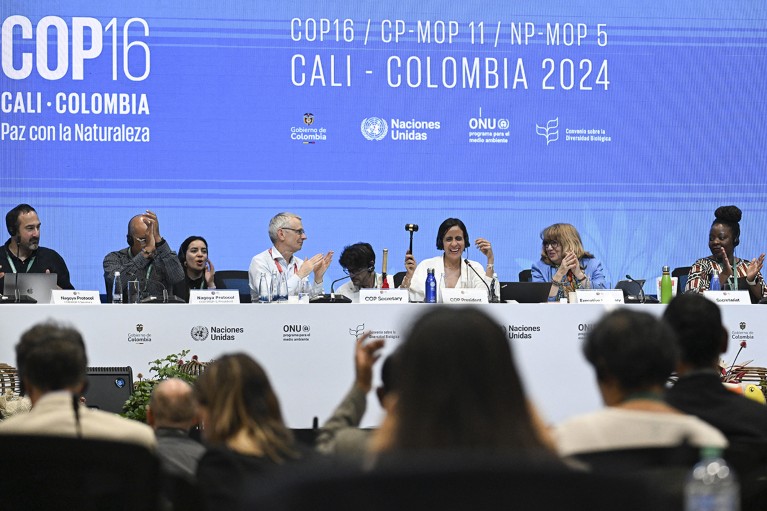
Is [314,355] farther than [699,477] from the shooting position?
Yes

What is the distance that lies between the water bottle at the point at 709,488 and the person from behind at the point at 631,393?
338mm

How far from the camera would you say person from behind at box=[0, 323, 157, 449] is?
211cm

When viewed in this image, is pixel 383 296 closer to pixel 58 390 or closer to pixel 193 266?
pixel 193 266

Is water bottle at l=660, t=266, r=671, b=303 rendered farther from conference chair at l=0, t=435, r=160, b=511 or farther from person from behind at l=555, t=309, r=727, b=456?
conference chair at l=0, t=435, r=160, b=511

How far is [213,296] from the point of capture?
535cm

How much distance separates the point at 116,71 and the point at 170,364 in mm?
3110

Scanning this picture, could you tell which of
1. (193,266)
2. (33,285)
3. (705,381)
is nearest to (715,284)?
(193,266)

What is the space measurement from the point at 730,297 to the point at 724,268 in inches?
19.6

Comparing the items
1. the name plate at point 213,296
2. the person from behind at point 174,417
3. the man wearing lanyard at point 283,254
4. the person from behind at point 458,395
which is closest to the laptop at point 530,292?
the man wearing lanyard at point 283,254

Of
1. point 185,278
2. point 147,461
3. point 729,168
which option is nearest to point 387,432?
point 147,461

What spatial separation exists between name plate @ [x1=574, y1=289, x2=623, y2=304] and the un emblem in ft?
8.55

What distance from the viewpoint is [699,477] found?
1474 millimetres

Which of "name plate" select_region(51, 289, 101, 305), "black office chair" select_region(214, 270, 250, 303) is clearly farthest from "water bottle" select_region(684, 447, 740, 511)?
"black office chair" select_region(214, 270, 250, 303)

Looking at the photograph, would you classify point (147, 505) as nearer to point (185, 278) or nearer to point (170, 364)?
point (170, 364)
